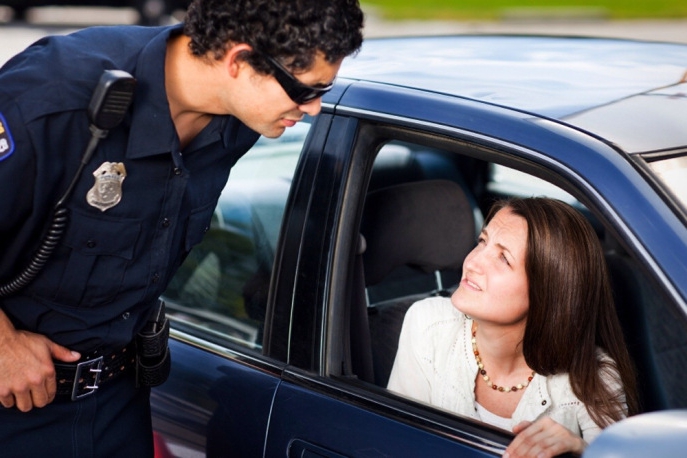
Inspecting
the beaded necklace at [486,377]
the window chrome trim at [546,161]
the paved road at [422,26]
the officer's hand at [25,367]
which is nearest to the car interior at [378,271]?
the window chrome trim at [546,161]

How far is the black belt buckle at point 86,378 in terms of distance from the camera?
6.69ft

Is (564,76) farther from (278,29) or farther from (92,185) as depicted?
(92,185)

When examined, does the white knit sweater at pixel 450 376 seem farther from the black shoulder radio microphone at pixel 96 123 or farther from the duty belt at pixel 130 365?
the black shoulder radio microphone at pixel 96 123

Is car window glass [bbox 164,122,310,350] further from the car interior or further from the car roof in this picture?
the car roof

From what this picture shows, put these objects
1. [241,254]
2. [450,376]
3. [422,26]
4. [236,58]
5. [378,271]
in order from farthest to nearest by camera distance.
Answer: [422,26]
[378,271]
[241,254]
[450,376]
[236,58]

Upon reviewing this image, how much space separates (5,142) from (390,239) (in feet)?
3.63

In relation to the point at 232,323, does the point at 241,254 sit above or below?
above

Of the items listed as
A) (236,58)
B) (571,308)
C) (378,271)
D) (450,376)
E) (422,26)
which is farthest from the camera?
(422,26)

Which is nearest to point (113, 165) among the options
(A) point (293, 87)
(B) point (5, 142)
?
(B) point (5, 142)

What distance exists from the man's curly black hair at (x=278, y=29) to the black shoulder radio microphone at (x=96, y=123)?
0.56ft

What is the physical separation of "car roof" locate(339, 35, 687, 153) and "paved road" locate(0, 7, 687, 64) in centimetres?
991

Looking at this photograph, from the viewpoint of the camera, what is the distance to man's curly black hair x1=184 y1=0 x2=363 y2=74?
1.81 metres

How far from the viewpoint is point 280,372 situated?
2156 millimetres

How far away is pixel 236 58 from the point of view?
1852mm
